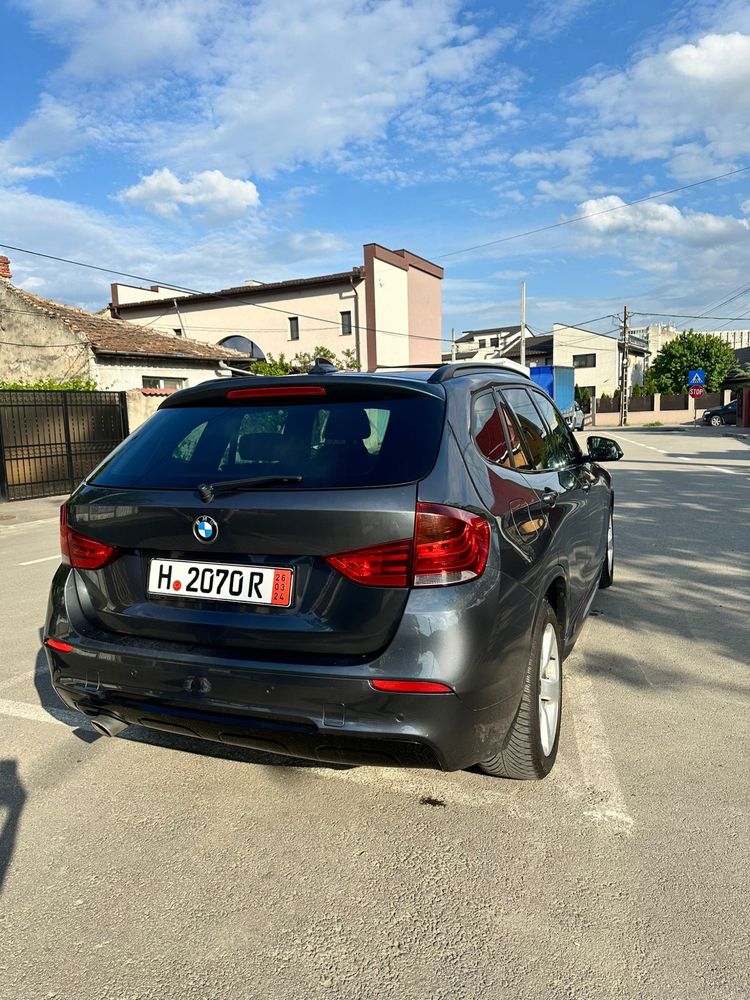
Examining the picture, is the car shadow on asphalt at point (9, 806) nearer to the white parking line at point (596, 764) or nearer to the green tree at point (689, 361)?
the white parking line at point (596, 764)

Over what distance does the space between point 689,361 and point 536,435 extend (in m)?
65.7

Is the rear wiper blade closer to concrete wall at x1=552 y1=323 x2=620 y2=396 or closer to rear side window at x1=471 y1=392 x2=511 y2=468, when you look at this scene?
rear side window at x1=471 y1=392 x2=511 y2=468

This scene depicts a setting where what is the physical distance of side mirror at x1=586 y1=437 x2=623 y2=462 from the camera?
15.4 ft

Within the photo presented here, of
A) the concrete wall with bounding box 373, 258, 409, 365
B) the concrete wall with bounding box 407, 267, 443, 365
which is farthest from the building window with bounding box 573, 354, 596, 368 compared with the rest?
the concrete wall with bounding box 373, 258, 409, 365

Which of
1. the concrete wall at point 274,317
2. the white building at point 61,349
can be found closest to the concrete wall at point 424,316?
the concrete wall at point 274,317

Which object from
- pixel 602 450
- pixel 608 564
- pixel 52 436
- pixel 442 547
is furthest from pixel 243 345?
pixel 442 547

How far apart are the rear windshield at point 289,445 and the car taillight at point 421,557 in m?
0.17

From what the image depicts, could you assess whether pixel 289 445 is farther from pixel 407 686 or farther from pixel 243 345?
pixel 243 345

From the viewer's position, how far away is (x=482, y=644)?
237 cm

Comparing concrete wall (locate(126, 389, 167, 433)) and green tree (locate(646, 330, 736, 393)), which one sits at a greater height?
green tree (locate(646, 330, 736, 393))

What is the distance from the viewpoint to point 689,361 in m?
62.9

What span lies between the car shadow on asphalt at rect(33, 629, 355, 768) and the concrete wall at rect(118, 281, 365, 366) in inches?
1434

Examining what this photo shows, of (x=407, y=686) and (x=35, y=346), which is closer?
(x=407, y=686)

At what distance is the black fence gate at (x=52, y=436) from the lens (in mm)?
14742
